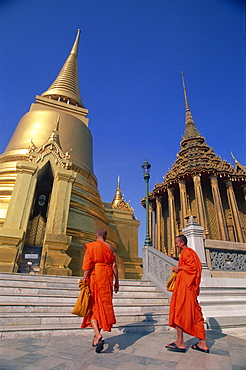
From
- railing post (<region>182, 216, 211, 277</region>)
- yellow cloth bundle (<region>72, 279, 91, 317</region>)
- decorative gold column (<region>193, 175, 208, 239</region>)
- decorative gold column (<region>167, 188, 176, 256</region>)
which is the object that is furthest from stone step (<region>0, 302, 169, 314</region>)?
decorative gold column (<region>167, 188, 176, 256</region>)

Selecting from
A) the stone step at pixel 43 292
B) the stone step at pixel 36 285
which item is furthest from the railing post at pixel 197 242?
the stone step at pixel 36 285

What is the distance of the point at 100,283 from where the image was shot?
3.03m

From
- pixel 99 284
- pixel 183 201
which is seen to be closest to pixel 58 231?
pixel 99 284

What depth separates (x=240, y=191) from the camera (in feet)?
71.5

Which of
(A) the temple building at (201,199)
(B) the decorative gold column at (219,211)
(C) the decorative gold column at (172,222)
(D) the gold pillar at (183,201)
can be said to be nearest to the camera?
(B) the decorative gold column at (219,211)

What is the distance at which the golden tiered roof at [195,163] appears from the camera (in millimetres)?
20266

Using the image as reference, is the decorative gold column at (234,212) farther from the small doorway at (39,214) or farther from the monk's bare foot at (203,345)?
the monk's bare foot at (203,345)

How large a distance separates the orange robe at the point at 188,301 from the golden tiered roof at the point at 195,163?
18207mm

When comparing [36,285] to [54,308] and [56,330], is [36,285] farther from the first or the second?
[56,330]

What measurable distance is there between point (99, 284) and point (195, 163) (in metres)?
20.6

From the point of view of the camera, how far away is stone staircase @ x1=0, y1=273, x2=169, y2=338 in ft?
12.0

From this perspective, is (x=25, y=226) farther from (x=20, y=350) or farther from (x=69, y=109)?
(x=69, y=109)

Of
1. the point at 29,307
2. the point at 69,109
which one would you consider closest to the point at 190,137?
the point at 69,109

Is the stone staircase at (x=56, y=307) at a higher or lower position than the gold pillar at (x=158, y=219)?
lower
